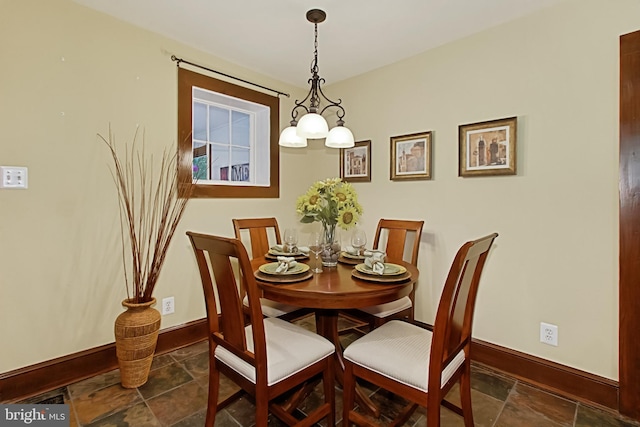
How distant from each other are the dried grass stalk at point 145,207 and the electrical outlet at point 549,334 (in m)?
2.51

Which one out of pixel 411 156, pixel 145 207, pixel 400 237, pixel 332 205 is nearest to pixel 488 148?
pixel 411 156

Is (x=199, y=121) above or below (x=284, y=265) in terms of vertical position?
above

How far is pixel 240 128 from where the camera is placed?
3.14 meters

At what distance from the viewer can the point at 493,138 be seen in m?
2.21

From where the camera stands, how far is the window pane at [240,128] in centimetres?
308

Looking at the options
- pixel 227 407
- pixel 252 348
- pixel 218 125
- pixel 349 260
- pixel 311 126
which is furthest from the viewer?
pixel 218 125

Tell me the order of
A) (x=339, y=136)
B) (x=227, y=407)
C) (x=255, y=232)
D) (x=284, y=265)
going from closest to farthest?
(x=284, y=265) → (x=227, y=407) → (x=339, y=136) → (x=255, y=232)

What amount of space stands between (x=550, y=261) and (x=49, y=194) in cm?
311

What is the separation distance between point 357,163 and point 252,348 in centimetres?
213

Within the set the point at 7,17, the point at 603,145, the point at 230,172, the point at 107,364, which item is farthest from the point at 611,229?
the point at 7,17

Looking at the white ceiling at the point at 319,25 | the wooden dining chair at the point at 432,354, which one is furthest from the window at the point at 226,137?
the wooden dining chair at the point at 432,354

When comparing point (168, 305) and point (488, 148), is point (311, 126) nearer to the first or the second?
point (488, 148)

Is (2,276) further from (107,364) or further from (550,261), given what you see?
(550,261)

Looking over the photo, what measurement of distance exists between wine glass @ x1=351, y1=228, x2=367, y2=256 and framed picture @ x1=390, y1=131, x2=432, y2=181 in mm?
958
